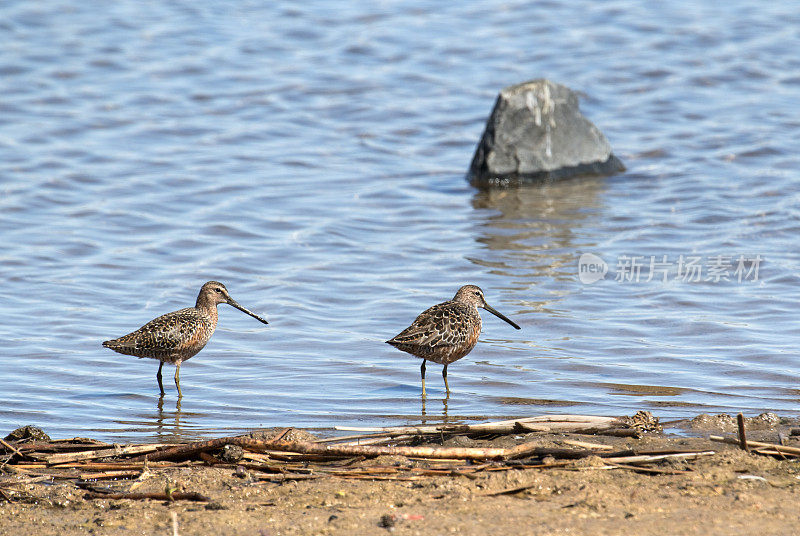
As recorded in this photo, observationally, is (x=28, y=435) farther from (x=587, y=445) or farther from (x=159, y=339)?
(x=587, y=445)

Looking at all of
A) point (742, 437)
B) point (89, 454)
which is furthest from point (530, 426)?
point (89, 454)

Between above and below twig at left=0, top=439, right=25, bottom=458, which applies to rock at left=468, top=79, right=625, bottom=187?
above

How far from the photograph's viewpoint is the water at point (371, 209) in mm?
7129

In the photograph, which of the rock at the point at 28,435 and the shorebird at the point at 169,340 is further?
the shorebird at the point at 169,340

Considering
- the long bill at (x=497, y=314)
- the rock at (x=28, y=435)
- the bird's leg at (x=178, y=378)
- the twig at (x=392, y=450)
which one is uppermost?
the twig at (x=392, y=450)

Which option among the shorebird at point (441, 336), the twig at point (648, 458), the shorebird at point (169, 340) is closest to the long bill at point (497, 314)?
the shorebird at point (441, 336)

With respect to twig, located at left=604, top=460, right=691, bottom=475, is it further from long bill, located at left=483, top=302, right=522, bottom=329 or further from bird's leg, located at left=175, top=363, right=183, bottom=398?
bird's leg, located at left=175, top=363, right=183, bottom=398

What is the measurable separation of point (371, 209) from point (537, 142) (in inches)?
97.0

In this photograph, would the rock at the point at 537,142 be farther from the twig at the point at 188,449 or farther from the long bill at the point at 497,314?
the twig at the point at 188,449

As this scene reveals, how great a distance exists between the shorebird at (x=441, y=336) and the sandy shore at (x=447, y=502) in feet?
6.86

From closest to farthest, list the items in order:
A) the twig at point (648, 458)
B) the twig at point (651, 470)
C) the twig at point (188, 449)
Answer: the twig at point (651, 470) < the twig at point (648, 458) < the twig at point (188, 449)

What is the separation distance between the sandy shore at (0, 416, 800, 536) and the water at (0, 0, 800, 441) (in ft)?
4.50

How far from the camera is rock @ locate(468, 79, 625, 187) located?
12961mm

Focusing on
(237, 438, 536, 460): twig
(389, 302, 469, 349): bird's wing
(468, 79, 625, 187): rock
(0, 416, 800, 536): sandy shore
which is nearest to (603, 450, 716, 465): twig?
(0, 416, 800, 536): sandy shore
